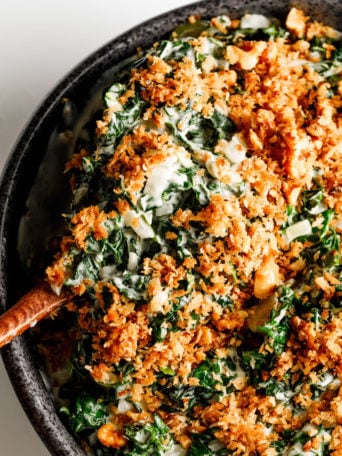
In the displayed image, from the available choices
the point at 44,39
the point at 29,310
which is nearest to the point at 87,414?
the point at 29,310

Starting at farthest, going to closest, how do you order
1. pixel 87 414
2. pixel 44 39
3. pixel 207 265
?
1. pixel 44 39
2. pixel 87 414
3. pixel 207 265

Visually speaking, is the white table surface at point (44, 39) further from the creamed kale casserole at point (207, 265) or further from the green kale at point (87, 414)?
the green kale at point (87, 414)

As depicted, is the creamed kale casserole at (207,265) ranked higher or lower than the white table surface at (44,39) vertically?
lower

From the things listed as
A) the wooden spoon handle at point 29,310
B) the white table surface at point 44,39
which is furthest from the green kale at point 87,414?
the white table surface at point 44,39

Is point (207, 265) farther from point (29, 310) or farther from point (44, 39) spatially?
point (44, 39)

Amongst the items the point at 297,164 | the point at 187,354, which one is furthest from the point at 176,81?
the point at 187,354

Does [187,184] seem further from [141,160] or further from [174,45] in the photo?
[174,45]

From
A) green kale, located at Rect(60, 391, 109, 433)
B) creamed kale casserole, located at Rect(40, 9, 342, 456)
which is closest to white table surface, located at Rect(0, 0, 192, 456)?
creamed kale casserole, located at Rect(40, 9, 342, 456)
